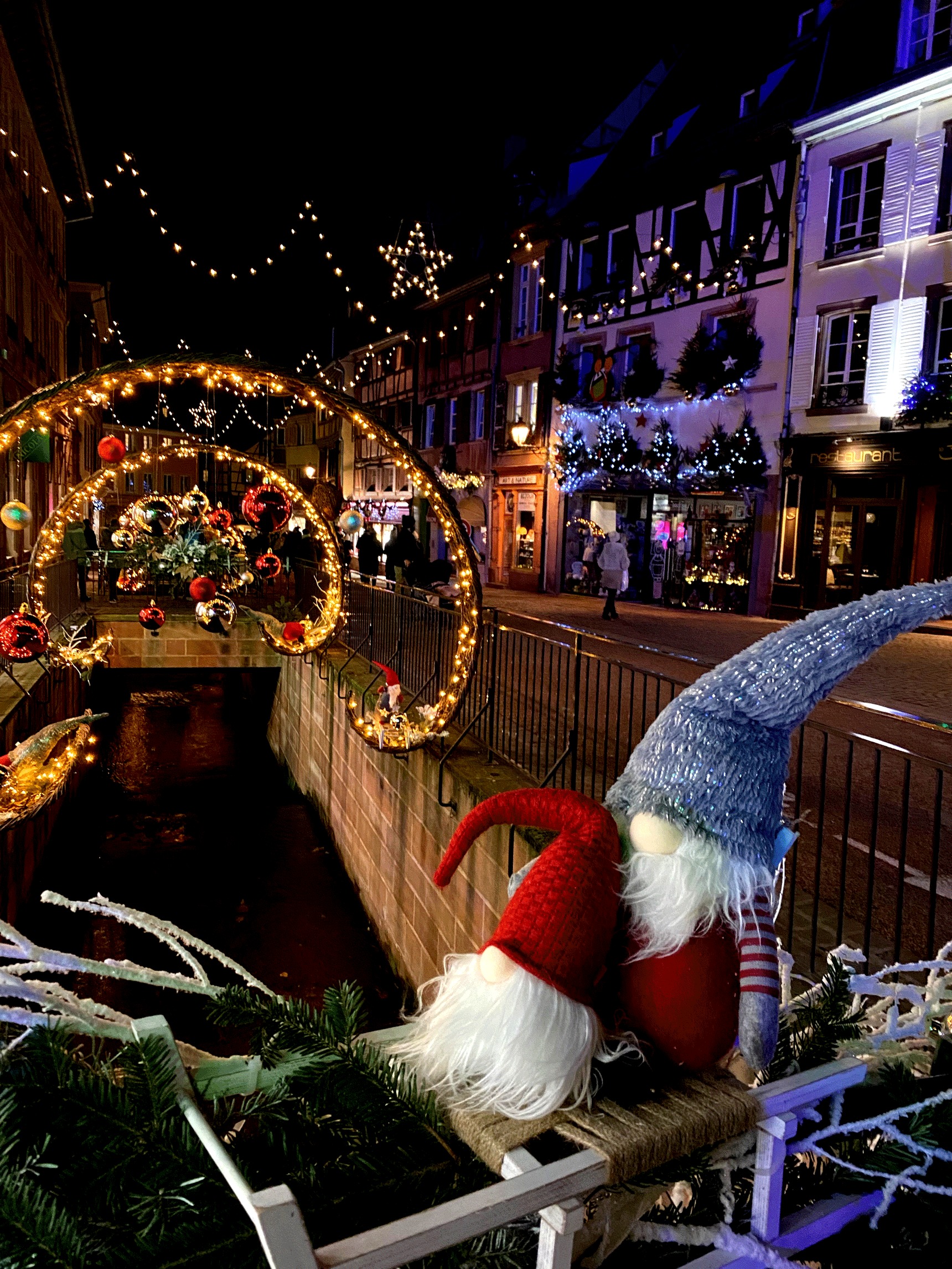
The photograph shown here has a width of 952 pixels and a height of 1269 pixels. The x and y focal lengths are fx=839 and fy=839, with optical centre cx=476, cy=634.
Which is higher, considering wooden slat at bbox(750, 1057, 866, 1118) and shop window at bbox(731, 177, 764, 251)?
shop window at bbox(731, 177, 764, 251)

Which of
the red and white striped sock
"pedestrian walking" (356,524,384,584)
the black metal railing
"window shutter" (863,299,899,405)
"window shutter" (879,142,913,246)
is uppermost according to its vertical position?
"window shutter" (879,142,913,246)

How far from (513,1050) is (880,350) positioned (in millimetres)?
19936

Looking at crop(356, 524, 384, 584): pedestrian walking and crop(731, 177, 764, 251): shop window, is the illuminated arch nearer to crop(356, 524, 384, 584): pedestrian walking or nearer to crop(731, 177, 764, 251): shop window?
crop(356, 524, 384, 584): pedestrian walking

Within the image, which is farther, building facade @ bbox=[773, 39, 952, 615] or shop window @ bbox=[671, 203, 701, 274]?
shop window @ bbox=[671, 203, 701, 274]

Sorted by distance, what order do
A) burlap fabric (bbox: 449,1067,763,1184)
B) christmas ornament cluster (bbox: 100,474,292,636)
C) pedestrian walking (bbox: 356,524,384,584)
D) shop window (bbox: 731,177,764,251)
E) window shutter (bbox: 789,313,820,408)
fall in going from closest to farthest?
1. burlap fabric (bbox: 449,1067,763,1184)
2. christmas ornament cluster (bbox: 100,474,292,636)
3. pedestrian walking (bbox: 356,524,384,584)
4. window shutter (bbox: 789,313,820,408)
5. shop window (bbox: 731,177,764,251)

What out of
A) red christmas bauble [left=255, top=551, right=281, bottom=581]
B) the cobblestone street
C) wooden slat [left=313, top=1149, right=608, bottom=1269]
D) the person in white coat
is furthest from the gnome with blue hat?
the person in white coat

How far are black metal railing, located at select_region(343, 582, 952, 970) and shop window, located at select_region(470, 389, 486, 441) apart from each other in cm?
2206

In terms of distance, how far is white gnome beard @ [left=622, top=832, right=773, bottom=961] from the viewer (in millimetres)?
1902

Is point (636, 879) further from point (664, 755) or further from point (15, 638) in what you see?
point (15, 638)

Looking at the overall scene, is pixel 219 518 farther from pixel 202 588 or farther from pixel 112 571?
pixel 112 571

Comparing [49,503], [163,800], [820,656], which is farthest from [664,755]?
[49,503]

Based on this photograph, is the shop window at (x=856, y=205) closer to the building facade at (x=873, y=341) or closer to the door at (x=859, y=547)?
the building facade at (x=873, y=341)

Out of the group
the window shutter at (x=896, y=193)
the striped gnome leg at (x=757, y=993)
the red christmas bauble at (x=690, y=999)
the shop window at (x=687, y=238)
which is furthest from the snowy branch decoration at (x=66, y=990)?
the shop window at (x=687, y=238)

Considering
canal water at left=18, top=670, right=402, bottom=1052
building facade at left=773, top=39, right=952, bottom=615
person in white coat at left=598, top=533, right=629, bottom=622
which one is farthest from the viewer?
person in white coat at left=598, top=533, right=629, bottom=622
